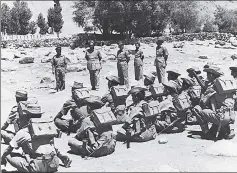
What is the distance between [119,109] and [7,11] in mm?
46991

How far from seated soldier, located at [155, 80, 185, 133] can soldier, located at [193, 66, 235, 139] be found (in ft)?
2.13

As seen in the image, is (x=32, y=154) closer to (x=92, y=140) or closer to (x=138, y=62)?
(x=92, y=140)

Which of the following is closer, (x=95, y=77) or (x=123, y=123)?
(x=123, y=123)

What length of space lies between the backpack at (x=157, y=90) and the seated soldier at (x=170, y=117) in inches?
10.7

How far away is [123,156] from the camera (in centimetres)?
913

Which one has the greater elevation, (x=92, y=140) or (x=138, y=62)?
(x=138, y=62)

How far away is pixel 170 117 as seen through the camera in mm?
11375

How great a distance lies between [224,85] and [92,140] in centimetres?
354

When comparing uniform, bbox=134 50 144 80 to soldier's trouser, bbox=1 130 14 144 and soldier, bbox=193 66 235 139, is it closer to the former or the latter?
soldier, bbox=193 66 235 139

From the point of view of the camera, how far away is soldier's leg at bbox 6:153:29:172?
758 cm

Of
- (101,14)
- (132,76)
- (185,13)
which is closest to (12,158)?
(132,76)

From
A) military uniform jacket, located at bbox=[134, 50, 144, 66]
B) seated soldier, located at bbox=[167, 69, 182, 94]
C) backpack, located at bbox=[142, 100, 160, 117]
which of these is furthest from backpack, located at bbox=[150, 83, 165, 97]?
military uniform jacket, located at bbox=[134, 50, 144, 66]

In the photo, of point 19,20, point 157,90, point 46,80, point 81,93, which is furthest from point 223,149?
point 19,20

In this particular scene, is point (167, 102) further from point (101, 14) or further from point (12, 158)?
point (101, 14)
